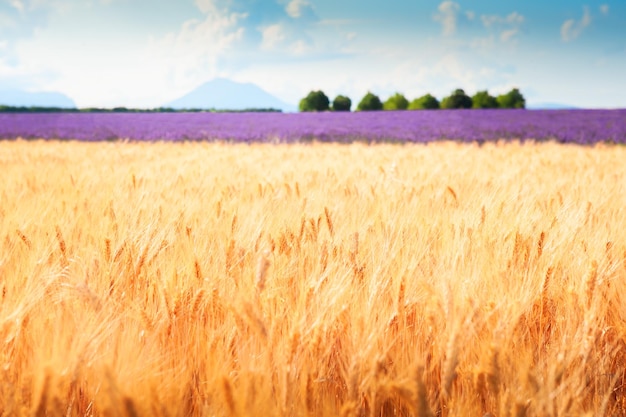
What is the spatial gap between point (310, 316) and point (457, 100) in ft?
170

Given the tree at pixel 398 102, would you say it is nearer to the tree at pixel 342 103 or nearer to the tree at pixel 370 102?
the tree at pixel 370 102

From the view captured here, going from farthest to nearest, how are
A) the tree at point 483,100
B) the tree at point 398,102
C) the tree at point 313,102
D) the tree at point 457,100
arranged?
the tree at point 398,102
the tree at point 313,102
the tree at point 483,100
the tree at point 457,100

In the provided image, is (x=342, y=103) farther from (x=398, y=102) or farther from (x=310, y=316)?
(x=310, y=316)

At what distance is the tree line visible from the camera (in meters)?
50.3

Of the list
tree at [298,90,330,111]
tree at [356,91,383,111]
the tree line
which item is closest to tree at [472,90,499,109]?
the tree line

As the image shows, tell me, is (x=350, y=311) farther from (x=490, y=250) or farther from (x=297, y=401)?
(x=490, y=250)

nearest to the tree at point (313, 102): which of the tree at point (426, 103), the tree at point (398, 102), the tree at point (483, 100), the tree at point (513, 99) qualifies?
the tree at point (398, 102)

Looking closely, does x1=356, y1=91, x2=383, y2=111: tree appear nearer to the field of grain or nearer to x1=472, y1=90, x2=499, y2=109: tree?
x1=472, y1=90, x2=499, y2=109: tree

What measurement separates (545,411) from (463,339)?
220 millimetres

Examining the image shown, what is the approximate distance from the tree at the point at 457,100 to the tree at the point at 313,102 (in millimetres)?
12370

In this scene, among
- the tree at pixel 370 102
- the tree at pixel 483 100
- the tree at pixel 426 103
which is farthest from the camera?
the tree at pixel 370 102

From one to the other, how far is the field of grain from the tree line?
50.4 meters

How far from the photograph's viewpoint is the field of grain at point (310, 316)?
3.02ft

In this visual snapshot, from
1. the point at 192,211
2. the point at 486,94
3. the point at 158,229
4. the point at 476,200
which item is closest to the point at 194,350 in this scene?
the point at 158,229
